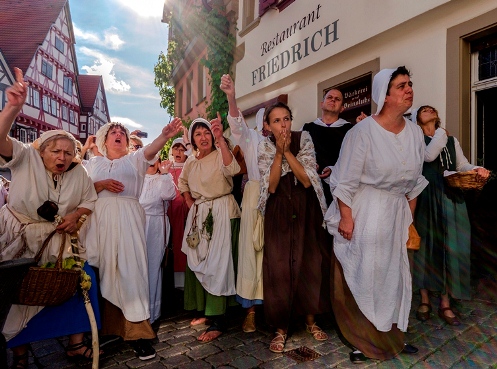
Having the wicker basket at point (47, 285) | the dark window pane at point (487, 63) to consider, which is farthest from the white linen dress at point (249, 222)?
the dark window pane at point (487, 63)

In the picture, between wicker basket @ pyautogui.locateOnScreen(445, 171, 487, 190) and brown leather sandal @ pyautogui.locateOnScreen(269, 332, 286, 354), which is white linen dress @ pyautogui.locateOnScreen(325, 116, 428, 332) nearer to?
brown leather sandal @ pyautogui.locateOnScreen(269, 332, 286, 354)

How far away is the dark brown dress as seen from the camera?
3477 millimetres

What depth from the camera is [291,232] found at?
3510mm

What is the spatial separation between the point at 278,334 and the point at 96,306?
1510 mm

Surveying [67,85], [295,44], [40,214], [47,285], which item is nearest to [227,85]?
[40,214]

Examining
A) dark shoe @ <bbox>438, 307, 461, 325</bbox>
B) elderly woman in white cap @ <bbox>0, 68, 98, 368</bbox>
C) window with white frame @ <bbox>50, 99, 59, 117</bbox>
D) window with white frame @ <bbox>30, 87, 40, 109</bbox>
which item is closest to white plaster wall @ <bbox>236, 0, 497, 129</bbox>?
dark shoe @ <bbox>438, 307, 461, 325</bbox>

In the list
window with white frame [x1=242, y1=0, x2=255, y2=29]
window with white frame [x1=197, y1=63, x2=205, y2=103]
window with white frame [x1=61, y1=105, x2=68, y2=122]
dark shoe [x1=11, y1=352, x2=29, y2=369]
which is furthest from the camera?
window with white frame [x1=61, y1=105, x2=68, y2=122]

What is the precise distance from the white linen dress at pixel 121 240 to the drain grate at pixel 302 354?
1.24 m

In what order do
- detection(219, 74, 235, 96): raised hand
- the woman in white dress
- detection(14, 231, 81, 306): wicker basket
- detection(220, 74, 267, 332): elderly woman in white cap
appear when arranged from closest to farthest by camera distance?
detection(14, 231, 81, 306): wicker basket → detection(219, 74, 235, 96): raised hand → detection(220, 74, 267, 332): elderly woman in white cap → the woman in white dress

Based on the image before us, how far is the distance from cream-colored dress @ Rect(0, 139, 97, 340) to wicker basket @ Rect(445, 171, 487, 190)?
11.0 ft

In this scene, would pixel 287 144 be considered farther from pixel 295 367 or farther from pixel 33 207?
pixel 33 207

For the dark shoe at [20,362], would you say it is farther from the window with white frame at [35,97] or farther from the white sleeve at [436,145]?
the window with white frame at [35,97]

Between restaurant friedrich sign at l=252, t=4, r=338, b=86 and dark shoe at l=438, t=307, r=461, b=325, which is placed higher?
restaurant friedrich sign at l=252, t=4, r=338, b=86

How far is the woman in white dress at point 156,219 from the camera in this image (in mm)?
4363
